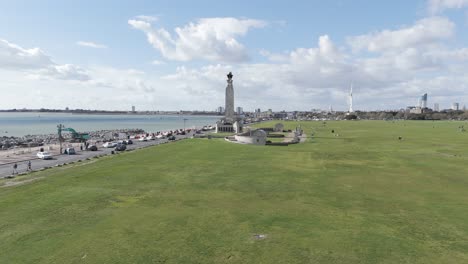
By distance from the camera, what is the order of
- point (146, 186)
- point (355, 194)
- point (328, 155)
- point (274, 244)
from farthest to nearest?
point (328, 155) < point (146, 186) < point (355, 194) < point (274, 244)

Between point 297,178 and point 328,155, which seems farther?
point 328,155

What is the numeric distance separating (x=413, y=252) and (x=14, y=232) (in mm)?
20878

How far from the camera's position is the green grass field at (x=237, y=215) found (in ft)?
53.5

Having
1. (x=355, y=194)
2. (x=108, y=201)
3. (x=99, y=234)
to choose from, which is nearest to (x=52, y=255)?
(x=99, y=234)

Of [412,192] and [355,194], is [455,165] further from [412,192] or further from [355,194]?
[355,194]

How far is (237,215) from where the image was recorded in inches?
867

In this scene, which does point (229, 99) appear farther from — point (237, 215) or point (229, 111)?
point (237, 215)

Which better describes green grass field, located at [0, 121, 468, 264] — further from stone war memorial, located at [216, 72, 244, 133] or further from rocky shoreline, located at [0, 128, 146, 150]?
stone war memorial, located at [216, 72, 244, 133]

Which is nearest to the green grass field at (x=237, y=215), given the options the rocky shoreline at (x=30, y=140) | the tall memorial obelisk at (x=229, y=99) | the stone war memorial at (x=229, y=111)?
the rocky shoreline at (x=30, y=140)

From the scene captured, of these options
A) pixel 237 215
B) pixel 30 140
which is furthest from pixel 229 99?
pixel 237 215

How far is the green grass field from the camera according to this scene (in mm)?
16297

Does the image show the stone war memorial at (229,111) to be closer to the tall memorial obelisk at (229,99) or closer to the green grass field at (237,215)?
the tall memorial obelisk at (229,99)

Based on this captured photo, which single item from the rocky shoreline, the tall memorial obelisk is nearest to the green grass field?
the rocky shoreline

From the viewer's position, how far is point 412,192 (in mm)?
28516
